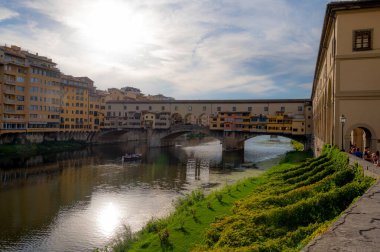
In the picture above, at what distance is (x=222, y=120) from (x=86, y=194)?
4955 cm

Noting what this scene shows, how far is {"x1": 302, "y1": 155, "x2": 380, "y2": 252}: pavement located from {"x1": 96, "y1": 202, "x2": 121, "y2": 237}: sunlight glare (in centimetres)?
1720

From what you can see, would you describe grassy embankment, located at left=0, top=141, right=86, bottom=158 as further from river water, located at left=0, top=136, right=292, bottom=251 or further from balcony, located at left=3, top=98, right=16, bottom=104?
balcony, located at left=3, top=98, right=16, bottom=104

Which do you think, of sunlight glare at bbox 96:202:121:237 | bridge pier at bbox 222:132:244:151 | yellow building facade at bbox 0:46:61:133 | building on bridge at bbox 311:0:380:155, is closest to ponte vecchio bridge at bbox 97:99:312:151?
bridge pier at bbox 222:132:244:151

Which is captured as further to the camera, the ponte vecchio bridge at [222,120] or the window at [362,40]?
the ponte vecchio bridge at [222,120]

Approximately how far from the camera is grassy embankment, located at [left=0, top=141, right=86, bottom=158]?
53.4 m

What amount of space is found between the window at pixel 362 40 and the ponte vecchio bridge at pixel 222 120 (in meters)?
49.0

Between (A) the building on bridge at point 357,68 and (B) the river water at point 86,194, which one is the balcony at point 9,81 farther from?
(A) the building on bridge at point 357,68

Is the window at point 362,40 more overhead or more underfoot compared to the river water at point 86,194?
more overhead

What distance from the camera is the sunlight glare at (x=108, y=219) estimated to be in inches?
878

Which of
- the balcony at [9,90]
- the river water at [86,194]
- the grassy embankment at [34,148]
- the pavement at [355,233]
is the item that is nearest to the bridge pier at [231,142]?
the river water at [86,194]

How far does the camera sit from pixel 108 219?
24.5 meters

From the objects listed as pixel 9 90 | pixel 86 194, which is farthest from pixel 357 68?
pixel 9 90

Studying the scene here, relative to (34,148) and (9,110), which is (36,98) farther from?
(34,148)

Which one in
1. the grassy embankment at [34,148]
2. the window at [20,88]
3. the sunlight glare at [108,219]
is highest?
the window at [20,88]
